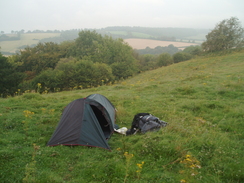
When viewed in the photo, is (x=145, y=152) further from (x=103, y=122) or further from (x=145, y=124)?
(x=103, y=122)

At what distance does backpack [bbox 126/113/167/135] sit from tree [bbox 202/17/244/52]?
31036 millimetres

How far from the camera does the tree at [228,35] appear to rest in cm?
3125

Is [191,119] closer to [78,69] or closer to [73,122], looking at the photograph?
[73,122]

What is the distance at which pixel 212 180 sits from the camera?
13.8 ft

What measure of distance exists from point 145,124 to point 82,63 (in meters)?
21.6

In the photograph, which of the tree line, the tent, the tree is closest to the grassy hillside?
the tent

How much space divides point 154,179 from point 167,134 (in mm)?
2182

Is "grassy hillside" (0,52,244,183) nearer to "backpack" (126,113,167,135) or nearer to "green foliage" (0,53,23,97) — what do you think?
"backpack" (126,113,167,135)

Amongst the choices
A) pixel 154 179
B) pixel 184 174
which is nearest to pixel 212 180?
pixel 184 174

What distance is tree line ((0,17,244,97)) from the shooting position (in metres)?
23.6

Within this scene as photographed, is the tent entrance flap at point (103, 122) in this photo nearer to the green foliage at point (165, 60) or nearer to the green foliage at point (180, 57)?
the green foliage at point (165, 60)

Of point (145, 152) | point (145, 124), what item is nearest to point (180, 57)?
point (145, 124)

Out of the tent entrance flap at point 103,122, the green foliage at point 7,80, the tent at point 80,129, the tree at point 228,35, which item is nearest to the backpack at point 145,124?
the tent entrance flap at point 103,122

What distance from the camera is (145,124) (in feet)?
24.0
